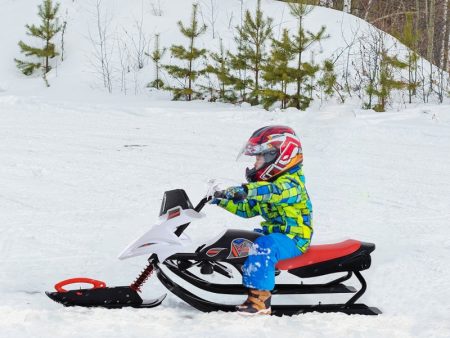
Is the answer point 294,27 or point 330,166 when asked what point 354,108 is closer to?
point 330,166

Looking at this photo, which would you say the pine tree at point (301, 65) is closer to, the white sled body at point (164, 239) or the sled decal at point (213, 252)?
the sled decal at point (213, 252)

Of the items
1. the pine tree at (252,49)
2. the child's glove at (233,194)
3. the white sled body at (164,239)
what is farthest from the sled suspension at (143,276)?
the pine tree at (252,49)

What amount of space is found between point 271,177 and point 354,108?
894 cm

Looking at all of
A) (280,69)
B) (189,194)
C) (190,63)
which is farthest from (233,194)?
(190,63)

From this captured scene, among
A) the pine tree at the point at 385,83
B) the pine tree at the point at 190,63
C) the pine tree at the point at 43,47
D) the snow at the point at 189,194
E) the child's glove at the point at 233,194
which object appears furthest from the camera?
the pine tree at the point at 43,47

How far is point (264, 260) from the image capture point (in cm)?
390

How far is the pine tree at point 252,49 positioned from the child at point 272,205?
8.89m

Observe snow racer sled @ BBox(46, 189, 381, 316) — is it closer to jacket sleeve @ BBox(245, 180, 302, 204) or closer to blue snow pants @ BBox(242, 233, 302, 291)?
blue snow pants @ BBox(242, 233, 302, 291)

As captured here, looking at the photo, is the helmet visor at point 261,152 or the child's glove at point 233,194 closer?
the child's glove at point 233,194

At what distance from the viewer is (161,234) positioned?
3852 mm

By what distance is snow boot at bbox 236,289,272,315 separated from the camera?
3924 mm

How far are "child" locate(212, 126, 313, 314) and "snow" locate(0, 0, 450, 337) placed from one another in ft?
0.83

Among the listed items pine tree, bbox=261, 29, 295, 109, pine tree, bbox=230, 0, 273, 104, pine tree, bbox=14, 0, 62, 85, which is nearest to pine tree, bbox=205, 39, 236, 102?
pine tree, bbox=230, 0, 273, 104

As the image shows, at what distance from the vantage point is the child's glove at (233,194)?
3.77 meters
